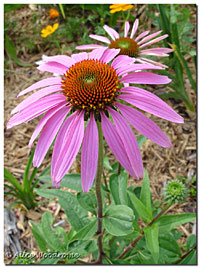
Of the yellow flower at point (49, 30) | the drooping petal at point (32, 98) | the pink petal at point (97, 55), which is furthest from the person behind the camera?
the yellow flower at point (49, 30)

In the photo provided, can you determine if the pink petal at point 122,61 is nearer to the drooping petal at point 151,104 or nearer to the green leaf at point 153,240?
the drooping petal at point 151,104

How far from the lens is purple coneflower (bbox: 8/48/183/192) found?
27.0 inches

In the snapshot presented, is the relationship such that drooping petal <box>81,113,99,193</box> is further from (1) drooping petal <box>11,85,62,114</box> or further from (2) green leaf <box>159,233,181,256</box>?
(2) green leaf <box>159,233,181,256</box>

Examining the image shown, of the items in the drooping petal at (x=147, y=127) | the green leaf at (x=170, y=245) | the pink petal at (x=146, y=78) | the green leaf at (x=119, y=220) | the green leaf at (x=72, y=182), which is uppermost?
the pink petal at (x=146, y=78)

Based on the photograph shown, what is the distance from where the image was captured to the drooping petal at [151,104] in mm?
707

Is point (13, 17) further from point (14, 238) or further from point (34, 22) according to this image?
point (14, 238)

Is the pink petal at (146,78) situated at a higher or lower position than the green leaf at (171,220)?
higher

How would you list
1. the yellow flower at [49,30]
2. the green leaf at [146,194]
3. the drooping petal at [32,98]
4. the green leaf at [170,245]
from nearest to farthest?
the drooping petal at [32,98]
the green leaf at [146,194]
the green leaf at [170,245]
the yellow flower at [49,30]

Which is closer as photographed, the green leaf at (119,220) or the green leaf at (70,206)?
the green leaf at (119,220)

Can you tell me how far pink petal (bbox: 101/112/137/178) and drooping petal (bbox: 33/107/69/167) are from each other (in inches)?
4.7

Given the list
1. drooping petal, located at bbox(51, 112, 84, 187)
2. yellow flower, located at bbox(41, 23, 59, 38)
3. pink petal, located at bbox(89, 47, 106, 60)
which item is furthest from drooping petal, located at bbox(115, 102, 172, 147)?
yellow flower, located at bbox(41, 23, 59, 38)

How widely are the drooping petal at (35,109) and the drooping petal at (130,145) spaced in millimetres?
168

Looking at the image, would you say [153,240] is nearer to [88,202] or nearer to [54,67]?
[88,202]

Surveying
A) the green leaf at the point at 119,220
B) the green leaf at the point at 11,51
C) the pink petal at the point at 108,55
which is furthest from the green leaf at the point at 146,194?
the green leaf at the point at 11,51
